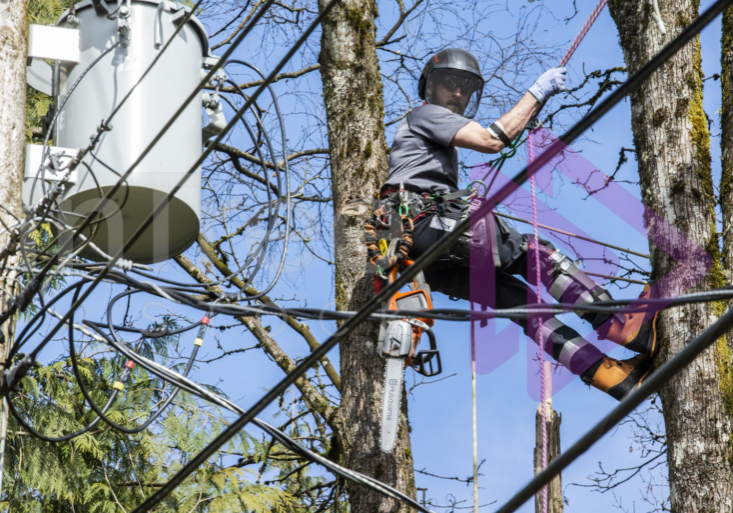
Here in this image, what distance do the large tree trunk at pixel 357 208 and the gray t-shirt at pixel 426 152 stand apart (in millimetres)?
367

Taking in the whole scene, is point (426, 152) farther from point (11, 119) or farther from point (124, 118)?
point (11, 119)

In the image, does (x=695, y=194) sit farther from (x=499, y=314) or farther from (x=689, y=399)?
(x=499, y=314)

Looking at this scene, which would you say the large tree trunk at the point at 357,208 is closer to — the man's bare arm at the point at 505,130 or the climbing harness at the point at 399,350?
the climbing harness at the point at 399,350

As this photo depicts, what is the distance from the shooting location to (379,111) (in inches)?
192

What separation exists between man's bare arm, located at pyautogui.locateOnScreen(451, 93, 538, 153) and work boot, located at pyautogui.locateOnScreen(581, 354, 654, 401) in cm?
113

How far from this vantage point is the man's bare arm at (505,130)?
3.96m

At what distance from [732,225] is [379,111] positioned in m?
2.04

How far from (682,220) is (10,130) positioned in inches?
128

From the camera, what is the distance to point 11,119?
4035mm

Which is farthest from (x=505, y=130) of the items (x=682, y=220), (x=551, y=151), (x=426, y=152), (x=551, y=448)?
(x=551, y=151)

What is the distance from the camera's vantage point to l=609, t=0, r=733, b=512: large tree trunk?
351 cm

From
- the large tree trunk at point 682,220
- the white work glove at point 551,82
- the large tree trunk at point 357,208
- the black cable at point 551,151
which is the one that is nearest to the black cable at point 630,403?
the black cable at point 551,151

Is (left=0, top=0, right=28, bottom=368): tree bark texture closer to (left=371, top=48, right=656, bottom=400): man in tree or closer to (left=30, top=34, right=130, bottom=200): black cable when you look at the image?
(left=30, top=34, right=130, bottom=200): black cable

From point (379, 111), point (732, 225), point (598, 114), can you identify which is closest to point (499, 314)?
point (598, 114)
